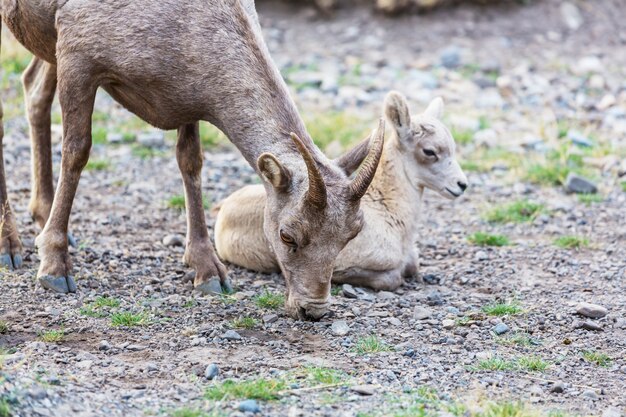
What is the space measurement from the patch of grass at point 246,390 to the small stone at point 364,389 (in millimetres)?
418

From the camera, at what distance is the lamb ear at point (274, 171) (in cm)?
691

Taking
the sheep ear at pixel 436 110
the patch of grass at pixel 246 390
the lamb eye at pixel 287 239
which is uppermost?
the sheep ear at pixel 436 110

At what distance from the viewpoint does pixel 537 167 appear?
11695mm

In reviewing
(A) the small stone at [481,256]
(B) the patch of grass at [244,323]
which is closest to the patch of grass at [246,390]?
(B) the patch of grass at [244,323]

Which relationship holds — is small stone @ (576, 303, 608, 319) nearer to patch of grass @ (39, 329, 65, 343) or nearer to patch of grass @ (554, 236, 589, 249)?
patch of grass @ (554, 236, 589, 249)

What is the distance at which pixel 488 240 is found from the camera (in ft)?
32.0

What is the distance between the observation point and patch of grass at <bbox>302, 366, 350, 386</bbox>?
20.6ft

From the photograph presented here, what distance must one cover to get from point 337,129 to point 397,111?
3.72 meters

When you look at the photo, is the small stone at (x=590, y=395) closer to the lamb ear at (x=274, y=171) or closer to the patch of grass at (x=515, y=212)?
the lamb ear at (x=274, y=171)

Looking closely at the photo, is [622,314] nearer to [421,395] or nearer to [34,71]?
[421,395]

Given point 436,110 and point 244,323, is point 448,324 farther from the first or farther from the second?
point 436,110

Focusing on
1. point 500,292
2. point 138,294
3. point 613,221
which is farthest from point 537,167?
point 138,294

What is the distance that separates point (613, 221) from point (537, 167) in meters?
1.48

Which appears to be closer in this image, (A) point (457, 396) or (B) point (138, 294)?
(A) point (457, 396)
